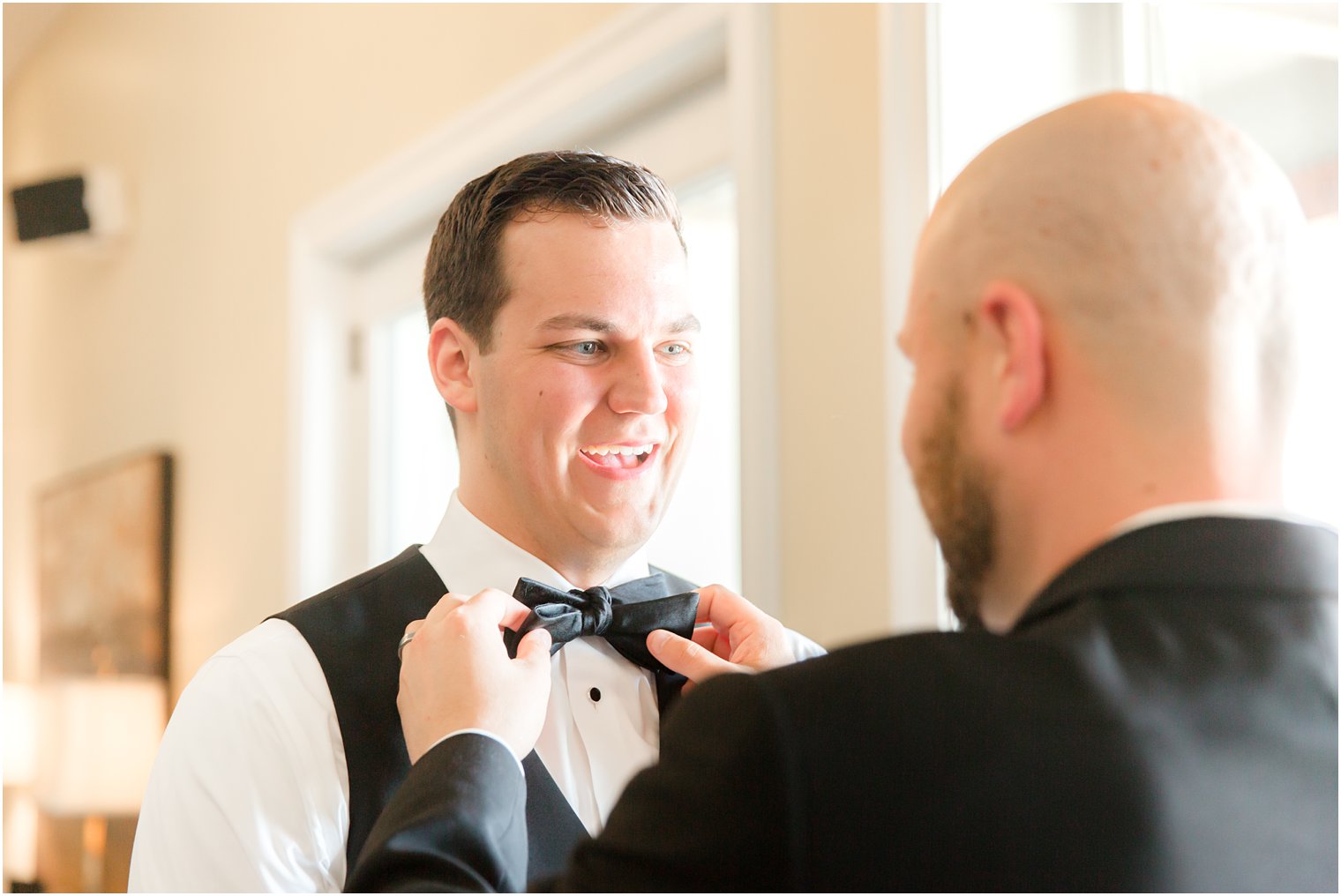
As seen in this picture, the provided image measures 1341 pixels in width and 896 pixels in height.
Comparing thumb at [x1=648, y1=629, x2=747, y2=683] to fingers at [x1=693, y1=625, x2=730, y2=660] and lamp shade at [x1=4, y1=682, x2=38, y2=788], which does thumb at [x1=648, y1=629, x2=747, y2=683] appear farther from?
lamp shade at [x1=4, y1=682, x2=38, y2=788]

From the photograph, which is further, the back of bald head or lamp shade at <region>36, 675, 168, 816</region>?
lamp shade at <region>36, 675, 168, 816</region>

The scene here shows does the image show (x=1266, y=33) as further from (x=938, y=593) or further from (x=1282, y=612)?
(x=1282, y=612)

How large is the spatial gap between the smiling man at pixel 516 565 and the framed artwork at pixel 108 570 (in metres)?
2.87

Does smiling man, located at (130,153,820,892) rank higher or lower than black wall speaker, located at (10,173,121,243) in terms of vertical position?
lower

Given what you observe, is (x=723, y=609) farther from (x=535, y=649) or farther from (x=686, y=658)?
(x=535, y=649)

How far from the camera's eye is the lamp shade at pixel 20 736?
4723 millimetres

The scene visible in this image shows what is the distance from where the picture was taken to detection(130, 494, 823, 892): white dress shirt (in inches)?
48.8

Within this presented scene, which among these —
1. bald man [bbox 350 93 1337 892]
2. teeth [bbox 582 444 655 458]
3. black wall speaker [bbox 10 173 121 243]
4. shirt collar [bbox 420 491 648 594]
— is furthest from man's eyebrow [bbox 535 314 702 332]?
black wall speaker [bbox 10 173 121 243]

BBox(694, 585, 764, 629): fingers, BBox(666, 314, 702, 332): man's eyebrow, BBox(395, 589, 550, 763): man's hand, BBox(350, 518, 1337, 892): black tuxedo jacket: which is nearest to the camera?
BBox(350, 518, 1337, 892): black tuxedo jacket

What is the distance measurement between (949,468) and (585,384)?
0.63 m

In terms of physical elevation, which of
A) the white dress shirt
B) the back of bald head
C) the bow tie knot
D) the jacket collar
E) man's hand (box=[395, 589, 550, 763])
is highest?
the back of bald head

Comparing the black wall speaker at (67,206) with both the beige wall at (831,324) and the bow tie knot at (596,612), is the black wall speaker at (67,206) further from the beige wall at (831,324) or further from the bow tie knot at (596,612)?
the bow tie knot at (596,612)

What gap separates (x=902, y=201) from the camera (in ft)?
6.23

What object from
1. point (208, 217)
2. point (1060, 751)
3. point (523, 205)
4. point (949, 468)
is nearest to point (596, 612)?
point (523, 205)
